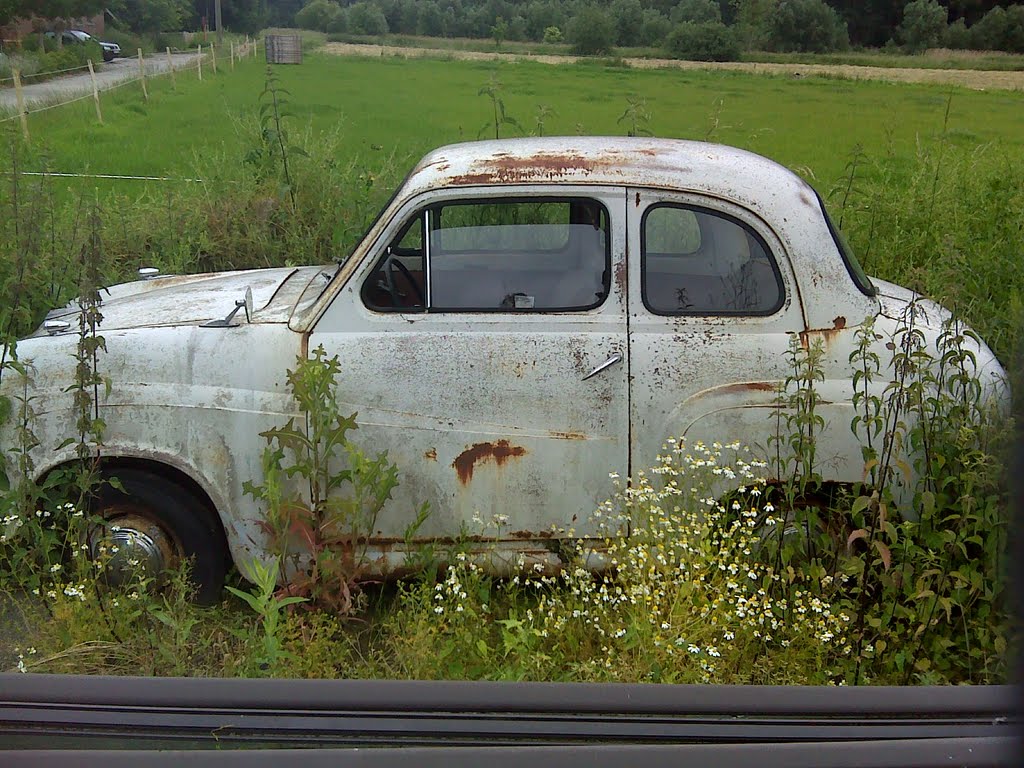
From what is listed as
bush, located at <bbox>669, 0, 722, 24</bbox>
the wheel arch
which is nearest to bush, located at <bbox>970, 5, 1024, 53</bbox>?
bush, located at <bbox>669, 0, 722, 24</bbox>

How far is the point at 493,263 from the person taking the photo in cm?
387

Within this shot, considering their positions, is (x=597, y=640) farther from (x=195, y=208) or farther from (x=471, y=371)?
(x=195, y=208)

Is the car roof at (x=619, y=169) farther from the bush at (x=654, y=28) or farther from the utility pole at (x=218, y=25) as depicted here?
the utility pole at (x=218, y=25)

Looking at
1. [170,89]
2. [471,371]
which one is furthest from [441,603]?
[170,89]

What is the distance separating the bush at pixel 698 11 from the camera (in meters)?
9.70

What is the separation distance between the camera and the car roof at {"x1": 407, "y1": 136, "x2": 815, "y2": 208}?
12.2 ft

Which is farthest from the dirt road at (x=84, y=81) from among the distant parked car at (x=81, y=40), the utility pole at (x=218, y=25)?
the utility pole at (x=218, y=25)

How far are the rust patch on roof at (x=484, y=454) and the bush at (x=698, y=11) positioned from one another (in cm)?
743

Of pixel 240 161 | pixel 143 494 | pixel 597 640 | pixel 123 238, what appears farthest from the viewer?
pixel 240 161

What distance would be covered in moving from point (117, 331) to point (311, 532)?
1.12 m

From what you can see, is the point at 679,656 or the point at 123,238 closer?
the point at 679,656

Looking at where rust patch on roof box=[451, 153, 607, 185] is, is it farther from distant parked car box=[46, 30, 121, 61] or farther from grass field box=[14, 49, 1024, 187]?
distant parked car box=[46, 30, 121, 61]

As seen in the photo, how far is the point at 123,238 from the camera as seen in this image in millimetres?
7727

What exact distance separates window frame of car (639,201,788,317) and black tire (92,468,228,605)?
6.22 feet
